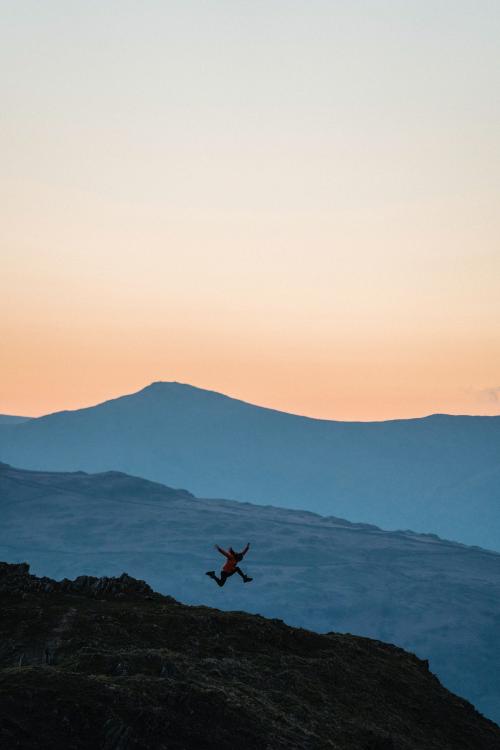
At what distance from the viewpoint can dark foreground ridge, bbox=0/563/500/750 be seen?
23.4 meters

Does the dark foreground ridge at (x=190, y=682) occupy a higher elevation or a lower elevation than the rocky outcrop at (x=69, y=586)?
lower

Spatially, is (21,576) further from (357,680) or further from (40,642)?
(357,680)

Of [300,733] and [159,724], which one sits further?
[300,733]

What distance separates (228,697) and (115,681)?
3.58 meters

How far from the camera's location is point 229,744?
A: 2416cm

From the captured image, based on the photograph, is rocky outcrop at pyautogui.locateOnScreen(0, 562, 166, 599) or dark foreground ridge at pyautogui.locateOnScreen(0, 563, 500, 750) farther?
rocky outcrop at pyautogui.locateOnScreen(0, 562, 166, 599)

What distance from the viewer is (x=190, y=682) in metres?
27.6

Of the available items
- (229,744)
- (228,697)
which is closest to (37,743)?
(229,744)

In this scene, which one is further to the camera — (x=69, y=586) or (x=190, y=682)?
(x=69, y=586)

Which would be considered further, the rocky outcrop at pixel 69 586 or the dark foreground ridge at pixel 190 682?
the rocky outcrop at pixel 69 586

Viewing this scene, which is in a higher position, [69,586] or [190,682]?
[69,586]

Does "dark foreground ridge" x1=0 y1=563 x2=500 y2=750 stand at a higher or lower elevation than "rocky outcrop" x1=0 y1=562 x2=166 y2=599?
lower

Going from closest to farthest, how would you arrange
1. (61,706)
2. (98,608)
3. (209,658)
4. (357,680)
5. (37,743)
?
(37,743) → (61,706) → (209,658) → (357,680) → (98,608)

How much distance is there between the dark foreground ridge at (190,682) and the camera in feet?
76.9
